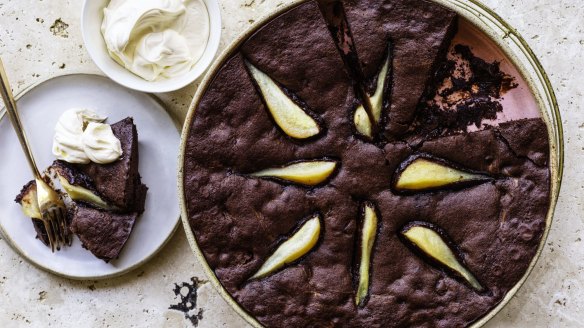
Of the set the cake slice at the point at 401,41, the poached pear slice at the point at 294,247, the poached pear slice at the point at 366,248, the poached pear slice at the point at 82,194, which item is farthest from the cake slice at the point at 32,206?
the cake slice at the point at 401,41

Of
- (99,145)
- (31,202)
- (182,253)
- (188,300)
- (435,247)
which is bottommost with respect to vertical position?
(188,300)

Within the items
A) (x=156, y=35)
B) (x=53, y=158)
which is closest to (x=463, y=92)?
(x=156, y=35)

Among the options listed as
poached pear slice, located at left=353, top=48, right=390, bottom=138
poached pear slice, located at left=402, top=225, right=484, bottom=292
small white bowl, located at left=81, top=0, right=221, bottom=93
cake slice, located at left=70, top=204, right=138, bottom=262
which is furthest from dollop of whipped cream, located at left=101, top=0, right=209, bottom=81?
poached pear slice, located at left=402, top=225, right=484, bottom=292

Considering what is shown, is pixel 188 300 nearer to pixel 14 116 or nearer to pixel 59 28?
pixel 14 116

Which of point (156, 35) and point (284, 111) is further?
point (156, 35)

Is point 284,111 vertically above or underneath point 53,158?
above

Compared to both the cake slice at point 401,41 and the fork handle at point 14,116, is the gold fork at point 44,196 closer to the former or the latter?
the fork handle at point 14,116

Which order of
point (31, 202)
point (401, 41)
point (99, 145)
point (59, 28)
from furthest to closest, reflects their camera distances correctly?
point (59, 28), point (31, 202), point (99, 145), point (401, 41)

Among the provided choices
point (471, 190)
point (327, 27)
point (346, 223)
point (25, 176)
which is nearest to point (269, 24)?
point (327, 27)

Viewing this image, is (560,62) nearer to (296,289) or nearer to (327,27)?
(327,27)
